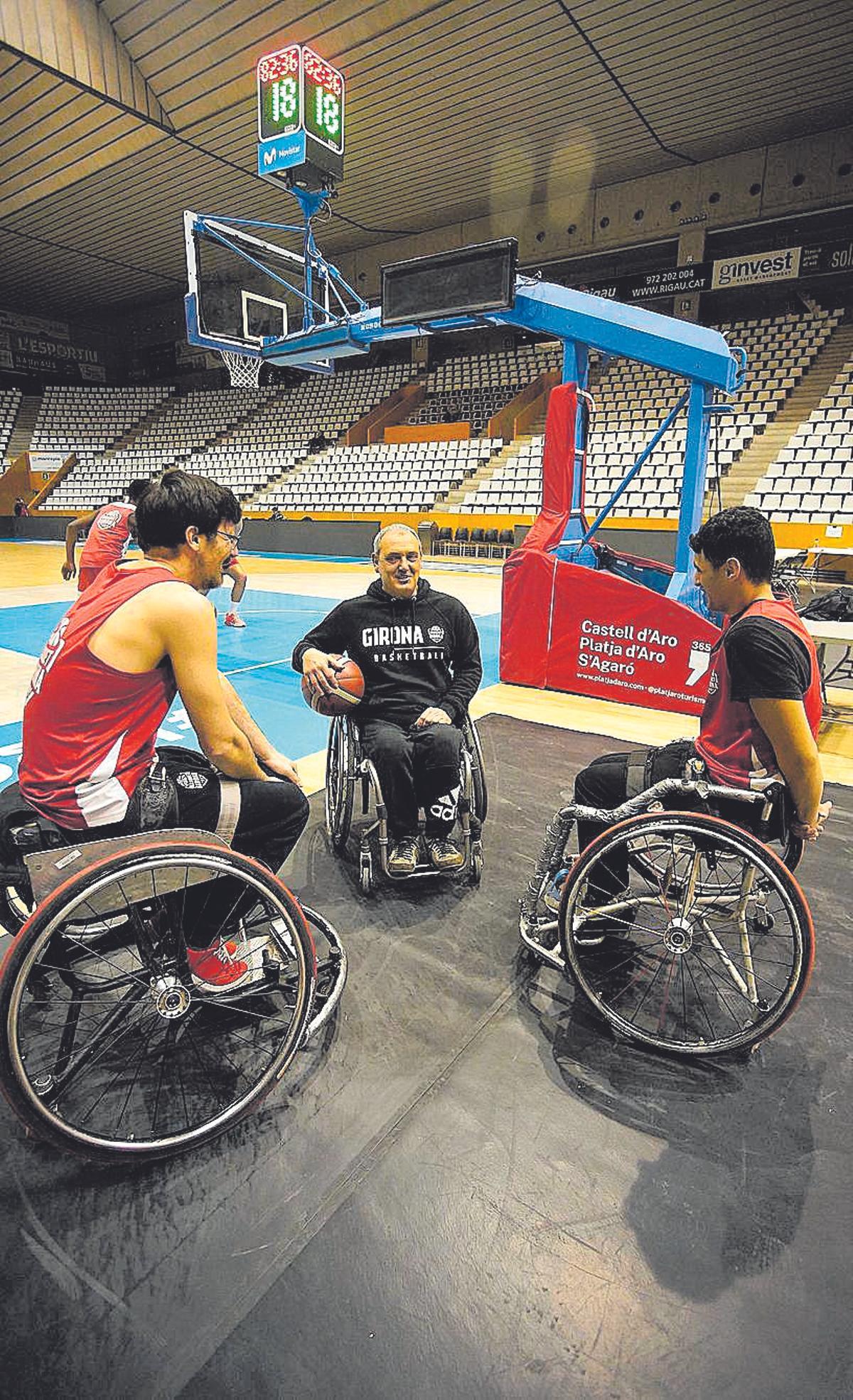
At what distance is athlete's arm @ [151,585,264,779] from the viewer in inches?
59.7

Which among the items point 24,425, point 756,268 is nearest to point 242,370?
point 756,268

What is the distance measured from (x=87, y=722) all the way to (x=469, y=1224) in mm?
1269

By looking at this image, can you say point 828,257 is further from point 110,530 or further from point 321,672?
point 321,672

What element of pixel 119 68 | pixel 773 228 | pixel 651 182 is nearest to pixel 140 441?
pixel 119 68

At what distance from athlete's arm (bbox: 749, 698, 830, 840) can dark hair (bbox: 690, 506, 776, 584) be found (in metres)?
0.36

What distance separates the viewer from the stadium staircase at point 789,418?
11.7 m

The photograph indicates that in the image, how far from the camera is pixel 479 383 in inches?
679

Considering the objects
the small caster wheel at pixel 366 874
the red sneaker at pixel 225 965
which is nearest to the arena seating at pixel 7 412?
the small caster wheel at pixel 366 874

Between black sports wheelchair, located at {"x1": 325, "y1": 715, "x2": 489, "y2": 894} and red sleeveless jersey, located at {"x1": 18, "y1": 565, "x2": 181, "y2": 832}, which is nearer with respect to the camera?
red sleeveless jersey, located at {"x1": 18, "y1": 565, "x2": 181, "y2": 832}

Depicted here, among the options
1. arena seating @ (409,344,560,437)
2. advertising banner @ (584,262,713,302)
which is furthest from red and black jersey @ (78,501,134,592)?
arena seating @ (409,344,560,437)

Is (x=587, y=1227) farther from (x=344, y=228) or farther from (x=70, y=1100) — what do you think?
(x=344, y=228)

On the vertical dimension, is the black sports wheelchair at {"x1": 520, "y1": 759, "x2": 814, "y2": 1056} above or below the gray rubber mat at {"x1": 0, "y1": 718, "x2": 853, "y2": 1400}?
above

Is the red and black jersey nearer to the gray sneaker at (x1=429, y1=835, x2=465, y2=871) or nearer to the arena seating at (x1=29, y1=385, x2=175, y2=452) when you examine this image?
the gray sneaker at (x1=429, y1=835, x2=465, y2=871)

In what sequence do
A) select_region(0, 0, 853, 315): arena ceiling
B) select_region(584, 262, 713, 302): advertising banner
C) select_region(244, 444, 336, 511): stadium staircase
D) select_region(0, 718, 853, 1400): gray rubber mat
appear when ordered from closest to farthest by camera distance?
select_region(0, 718, 853, 1400): gray rubber mat → select_region(0, 0, 853, 315): arena ceiling → select_region(584, 262, 713, 302): advertising banner → select_region(244, 444, 336, 511): stadium staircase
